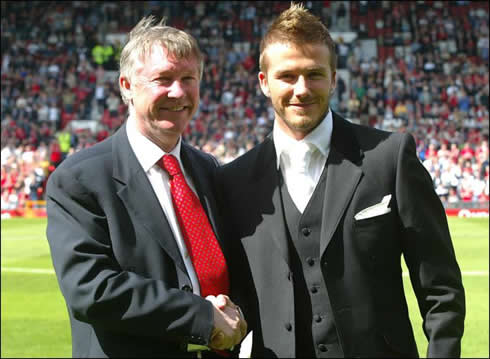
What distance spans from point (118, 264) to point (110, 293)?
0.15 m

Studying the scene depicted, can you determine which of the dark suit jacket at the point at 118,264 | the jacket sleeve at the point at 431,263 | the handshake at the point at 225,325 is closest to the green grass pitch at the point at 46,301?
the jacket sleeve at the point at 431,263

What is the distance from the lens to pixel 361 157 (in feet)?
10.5

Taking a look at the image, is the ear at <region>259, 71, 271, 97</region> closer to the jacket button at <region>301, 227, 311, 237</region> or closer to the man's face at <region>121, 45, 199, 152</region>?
the man's face at <region>121, 45, 199, 152</region>

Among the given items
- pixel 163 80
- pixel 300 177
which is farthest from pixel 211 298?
pixel 163 80

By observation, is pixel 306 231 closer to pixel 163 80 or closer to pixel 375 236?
pixel 375 236

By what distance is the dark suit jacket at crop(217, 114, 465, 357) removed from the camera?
3.05m

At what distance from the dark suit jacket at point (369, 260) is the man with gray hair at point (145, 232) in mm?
202

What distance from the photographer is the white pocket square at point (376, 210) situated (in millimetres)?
3031

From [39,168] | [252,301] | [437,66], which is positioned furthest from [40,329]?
[437,66]

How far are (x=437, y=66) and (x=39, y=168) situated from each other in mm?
16244

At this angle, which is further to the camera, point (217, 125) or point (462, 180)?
point (217, 125)

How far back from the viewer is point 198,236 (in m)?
3.08

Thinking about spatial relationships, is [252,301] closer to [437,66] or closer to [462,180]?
[462,180]

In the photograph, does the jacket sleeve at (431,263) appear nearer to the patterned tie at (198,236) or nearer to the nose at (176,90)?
the patterned tie at (198,236)
